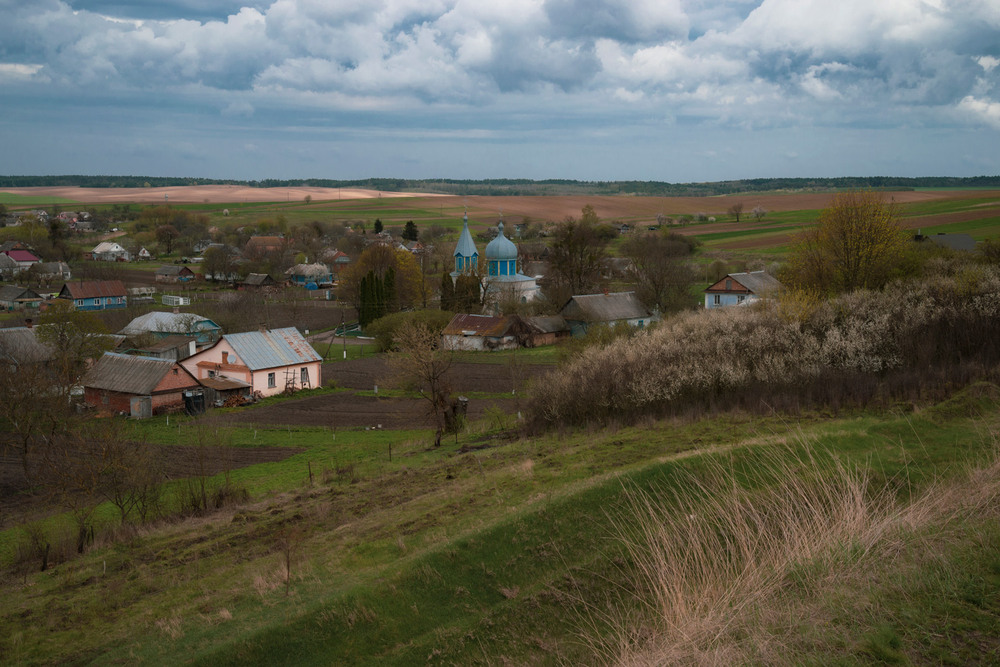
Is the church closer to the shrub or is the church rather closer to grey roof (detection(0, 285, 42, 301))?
the shrub

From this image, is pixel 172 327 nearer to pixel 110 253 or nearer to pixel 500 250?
pixel 500 250

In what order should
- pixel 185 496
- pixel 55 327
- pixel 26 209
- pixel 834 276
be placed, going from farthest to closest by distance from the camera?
pixel 26 209 < pixel 55 327 < pixel 834 276 < pixel 185 496

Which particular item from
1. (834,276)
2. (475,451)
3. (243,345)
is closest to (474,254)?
(243,345)

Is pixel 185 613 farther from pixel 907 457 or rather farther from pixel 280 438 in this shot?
pixel 280 438

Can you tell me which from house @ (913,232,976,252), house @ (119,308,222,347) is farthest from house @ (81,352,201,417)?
house @ (913,232,976,252)

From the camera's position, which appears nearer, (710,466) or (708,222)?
(710,466)
